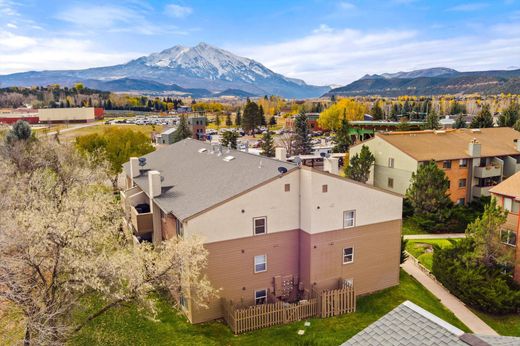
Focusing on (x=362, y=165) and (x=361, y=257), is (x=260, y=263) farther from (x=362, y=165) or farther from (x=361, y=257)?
(x=362, y=165)

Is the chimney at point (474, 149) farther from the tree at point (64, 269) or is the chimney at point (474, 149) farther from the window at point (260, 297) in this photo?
the tree at point (64, 269)

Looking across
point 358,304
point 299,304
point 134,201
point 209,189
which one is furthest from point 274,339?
point 134,201

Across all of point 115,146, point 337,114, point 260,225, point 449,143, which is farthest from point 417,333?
point 337,114

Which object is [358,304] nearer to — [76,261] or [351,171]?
[76,261]

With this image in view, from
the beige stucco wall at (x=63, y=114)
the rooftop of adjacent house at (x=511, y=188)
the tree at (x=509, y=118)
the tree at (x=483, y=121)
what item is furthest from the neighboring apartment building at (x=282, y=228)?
the beige stucco wall at (x=63, y=114)

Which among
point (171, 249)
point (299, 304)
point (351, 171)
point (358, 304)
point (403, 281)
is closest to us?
point (171, 249)

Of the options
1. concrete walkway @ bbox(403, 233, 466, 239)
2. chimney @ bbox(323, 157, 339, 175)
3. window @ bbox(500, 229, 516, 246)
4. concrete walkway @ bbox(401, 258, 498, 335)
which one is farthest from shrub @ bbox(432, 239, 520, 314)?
concrete walkway @ bbox(403, 233, 466, 239)

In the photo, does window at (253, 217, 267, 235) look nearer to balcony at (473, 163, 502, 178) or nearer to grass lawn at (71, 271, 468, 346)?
grass lawn at (71, 271, 468, 346)
